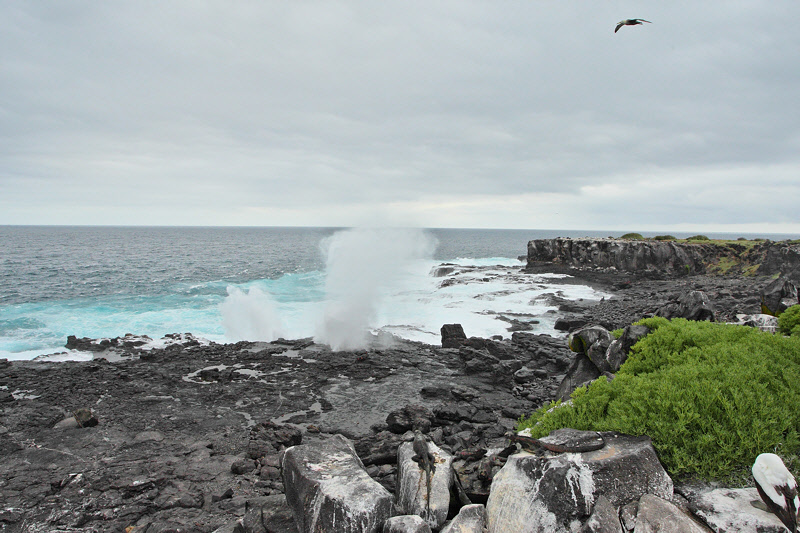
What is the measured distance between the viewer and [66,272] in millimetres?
60875

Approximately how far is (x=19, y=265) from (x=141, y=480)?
254 ft

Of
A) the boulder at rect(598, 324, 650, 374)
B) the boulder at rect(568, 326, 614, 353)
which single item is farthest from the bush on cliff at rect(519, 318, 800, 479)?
the boulder at rect(568, 326, 614, 353)

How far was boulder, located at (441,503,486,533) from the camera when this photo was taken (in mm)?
5828

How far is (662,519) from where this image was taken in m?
4.92

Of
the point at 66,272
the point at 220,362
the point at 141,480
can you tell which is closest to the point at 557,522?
the point at 141,480

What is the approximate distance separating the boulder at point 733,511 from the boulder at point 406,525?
10.4ft

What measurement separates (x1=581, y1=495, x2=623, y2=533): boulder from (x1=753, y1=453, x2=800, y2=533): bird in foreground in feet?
4.85

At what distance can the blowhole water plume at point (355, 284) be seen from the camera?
26.9 m

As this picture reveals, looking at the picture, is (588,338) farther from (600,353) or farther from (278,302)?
(278,302)

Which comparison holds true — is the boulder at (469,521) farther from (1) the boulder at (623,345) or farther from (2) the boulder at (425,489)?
(1) the boulder at (623,345)

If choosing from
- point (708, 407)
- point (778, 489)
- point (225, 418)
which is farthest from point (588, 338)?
point (225, 418)

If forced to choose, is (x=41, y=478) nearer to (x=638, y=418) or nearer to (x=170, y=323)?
(x=638, y=418)

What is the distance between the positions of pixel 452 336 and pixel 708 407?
19.1 metres

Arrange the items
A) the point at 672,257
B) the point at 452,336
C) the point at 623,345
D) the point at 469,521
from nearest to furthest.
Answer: the point at 469,521, the point at 623,345, the point at 452,336, the point at 672,257
